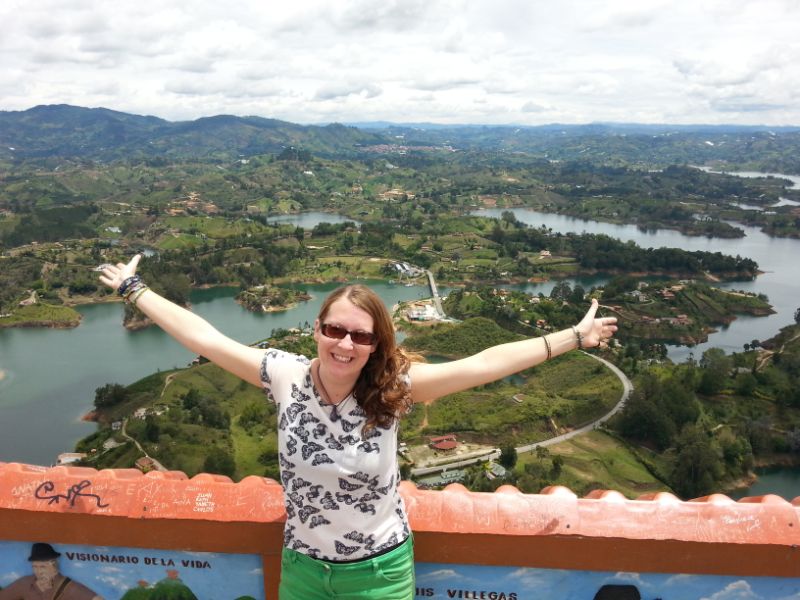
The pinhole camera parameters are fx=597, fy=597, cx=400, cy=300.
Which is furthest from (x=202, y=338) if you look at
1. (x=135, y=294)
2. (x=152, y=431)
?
(x=152, y=431)

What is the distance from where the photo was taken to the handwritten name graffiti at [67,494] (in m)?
1.77

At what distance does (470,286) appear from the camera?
138ft

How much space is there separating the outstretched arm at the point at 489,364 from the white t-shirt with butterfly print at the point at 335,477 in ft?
0.52

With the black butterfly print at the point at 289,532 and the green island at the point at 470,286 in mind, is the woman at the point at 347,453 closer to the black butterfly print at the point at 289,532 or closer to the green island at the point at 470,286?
the black butterfly print at the point at 289,532

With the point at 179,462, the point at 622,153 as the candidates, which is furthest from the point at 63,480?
the point at 622,153

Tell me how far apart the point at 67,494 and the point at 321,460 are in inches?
35.9

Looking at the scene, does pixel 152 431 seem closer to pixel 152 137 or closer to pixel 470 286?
pixel 470 286

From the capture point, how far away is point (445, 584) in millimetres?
1733

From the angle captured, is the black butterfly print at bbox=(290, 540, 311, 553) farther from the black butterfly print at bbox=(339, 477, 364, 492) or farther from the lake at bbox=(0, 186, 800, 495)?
the lake at bbox=(0, 186, 800, 495)

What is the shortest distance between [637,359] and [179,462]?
19.6 m

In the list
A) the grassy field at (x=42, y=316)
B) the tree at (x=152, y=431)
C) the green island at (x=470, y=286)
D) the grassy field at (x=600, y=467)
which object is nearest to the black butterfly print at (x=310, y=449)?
the green island at (x=470, y=286)

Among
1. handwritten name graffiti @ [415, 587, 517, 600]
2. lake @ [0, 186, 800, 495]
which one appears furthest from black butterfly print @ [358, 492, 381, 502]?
lake @ [0, 186, 800, 495]

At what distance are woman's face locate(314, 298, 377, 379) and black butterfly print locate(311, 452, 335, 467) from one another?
0.19 metres

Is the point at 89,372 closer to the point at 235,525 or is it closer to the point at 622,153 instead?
the point at 235,525
